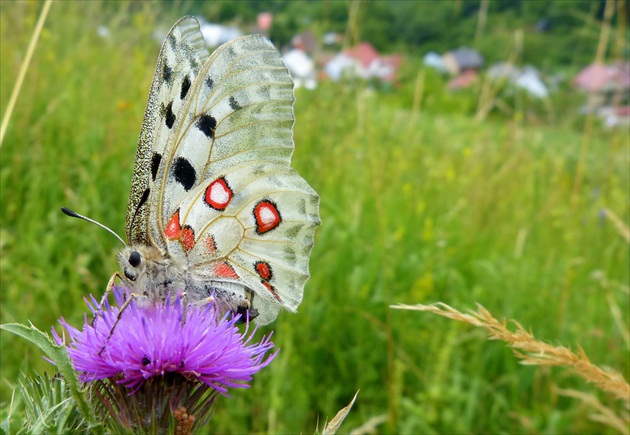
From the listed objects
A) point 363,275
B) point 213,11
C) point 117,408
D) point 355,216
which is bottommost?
point 117,408

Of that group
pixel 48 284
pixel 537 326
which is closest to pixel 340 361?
pixel 537 326

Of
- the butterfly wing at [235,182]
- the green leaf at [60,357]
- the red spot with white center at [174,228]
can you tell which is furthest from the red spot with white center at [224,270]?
the green leaf at [60,357]

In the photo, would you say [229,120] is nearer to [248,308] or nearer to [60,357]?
[248,308]

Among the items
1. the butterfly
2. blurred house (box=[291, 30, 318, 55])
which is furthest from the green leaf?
blurred house (box=[291, 30, 318, 55])

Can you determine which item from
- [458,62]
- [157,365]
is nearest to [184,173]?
[157,365]

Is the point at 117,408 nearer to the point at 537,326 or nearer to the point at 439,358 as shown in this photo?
the point at 439,358

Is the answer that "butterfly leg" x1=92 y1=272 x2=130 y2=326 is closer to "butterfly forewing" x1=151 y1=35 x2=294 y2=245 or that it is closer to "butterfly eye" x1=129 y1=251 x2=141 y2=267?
"butterfly eye" x1=129 y1=251 x2=141 y2=267
